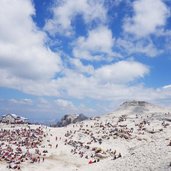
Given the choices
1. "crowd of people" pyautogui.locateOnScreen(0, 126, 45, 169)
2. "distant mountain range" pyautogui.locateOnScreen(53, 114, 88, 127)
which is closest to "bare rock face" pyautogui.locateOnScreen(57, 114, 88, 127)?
"distant mountain range" pyautogui.locateOnScreen(53, 114, 88, 127)

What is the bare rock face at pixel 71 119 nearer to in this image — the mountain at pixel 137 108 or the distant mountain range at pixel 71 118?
the distant mountain range at pixel 71 118

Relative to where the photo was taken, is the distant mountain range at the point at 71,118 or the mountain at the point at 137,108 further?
the distant mountain range at the point at 71,118

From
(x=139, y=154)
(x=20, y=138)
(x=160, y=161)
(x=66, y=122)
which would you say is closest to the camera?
(x=160, y=161)

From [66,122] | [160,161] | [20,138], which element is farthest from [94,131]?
[66,122]

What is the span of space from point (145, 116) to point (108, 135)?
43.4 feet

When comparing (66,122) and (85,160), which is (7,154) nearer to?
(85,160)

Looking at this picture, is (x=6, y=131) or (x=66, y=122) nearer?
(x=6, y=131)

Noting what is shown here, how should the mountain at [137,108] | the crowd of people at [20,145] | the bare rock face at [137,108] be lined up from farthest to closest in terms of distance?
the mountain at [137,108] → the bare rock face at [137,108] → the crowd of people at [20,145]

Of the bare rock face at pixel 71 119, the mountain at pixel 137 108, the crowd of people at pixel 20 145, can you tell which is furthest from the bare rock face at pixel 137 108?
the crowd of people at pixel 20 145

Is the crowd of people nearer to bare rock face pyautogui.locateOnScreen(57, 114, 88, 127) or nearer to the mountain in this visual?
the mountain

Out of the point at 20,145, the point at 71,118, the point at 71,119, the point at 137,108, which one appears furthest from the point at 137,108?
the point at 20,145

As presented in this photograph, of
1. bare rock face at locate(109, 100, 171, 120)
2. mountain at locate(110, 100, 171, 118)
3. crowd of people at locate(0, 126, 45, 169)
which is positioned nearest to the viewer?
crowd of people at locate(0, 126, 45, 169)

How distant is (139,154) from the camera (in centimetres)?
3066

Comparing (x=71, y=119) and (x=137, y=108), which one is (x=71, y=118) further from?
(x=137, y=108)
